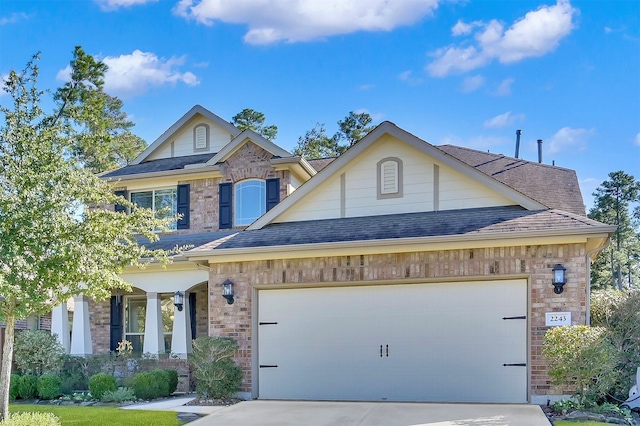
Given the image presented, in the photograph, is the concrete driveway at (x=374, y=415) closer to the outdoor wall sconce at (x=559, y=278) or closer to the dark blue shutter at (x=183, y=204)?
the outdoor wall sconce at (x=559, y=278)

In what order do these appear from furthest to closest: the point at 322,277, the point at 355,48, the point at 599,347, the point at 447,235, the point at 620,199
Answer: the point at 620,199 → the point at 355,48 → the point at 322,277 → the point at 447,235 → the point at 599,347

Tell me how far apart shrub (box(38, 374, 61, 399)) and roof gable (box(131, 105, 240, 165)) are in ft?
24.1

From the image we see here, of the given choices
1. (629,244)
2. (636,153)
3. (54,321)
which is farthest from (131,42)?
(629,244)

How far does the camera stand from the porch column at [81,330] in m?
16.0

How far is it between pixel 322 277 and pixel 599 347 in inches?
194

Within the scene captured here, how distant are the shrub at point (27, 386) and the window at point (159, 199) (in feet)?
17.3

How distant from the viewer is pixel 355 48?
1942cm

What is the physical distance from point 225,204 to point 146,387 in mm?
5503

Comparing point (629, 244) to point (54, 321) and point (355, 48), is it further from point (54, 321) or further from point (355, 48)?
point (54, 321)

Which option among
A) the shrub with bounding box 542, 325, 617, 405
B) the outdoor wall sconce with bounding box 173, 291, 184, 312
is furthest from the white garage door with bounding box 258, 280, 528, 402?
the outdoor wall sconce with bounding box 173, 291, 184, 312

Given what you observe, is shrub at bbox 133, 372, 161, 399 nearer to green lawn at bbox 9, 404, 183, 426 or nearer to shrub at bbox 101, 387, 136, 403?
shrub at bbox 101, 387, 136, 403

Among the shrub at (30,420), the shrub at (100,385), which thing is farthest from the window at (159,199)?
the shrub at (30,420)

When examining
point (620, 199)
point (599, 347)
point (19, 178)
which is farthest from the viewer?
point (620, 199)

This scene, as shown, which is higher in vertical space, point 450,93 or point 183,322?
point 450,93
